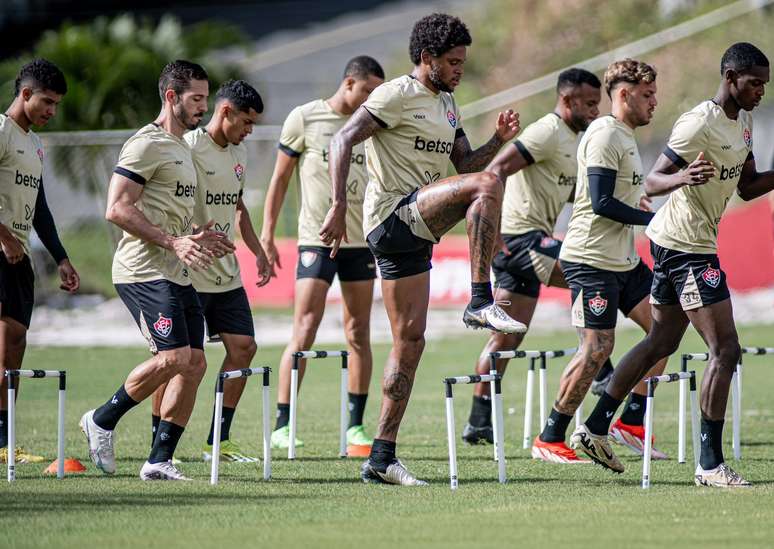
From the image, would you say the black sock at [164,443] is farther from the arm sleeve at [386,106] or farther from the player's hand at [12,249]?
the arm sleeve at [386,106]

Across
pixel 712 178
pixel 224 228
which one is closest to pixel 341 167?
pixel 224 228

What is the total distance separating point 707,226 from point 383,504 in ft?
9.21

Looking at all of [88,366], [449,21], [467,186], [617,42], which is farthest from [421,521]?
[617,42]

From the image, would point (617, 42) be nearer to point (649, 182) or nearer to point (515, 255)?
point (515, 255)

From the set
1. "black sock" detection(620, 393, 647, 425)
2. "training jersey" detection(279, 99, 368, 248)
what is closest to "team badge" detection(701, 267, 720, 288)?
"black sock" detection(620, 393, 647, 425)

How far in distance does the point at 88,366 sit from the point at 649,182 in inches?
434

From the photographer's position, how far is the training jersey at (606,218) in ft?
30.7

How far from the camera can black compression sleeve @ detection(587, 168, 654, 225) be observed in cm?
889

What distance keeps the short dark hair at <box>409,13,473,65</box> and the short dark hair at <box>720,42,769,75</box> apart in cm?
165

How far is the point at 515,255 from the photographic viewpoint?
10.9 metres

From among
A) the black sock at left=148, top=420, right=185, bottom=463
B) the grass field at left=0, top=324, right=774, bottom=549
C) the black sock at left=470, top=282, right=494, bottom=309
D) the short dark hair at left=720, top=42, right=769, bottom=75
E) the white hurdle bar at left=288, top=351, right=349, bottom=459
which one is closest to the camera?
the grass field at left=0, top=324, right=774, bottom=549

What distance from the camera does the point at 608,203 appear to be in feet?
29.4

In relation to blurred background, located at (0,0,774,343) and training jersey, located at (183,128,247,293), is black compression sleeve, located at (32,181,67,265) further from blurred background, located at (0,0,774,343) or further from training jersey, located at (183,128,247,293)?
blurred background, located at (0,0,774,343)

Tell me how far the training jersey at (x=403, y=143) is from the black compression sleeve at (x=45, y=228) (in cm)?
297
